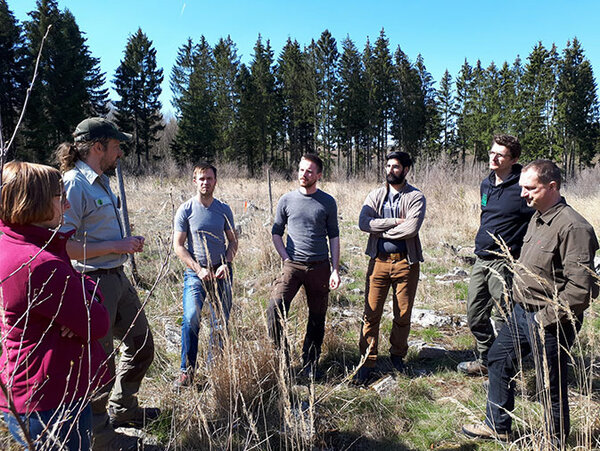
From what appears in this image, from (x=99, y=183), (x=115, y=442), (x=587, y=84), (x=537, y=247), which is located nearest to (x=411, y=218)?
(x=537, y=247)

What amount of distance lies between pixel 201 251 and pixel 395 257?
5.48 feet

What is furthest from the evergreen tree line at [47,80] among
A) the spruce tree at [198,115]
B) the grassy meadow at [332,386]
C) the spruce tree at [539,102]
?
the spruce tree at [539,102]

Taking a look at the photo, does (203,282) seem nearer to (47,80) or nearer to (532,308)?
(532,308)

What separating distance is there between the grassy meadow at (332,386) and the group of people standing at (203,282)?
0.15 m

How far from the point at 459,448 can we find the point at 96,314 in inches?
94.7

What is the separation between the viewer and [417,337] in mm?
4180

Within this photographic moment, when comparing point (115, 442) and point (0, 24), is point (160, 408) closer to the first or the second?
point (115, 442)

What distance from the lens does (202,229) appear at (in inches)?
124

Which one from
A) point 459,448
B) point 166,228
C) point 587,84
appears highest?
point 587,84

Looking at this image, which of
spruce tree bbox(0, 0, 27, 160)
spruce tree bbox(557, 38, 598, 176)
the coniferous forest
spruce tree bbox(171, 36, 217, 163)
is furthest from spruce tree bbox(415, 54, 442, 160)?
spruce tree bbox(0, 0, 27, 160)

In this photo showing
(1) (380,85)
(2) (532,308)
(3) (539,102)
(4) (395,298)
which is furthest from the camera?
(1) (380,85)

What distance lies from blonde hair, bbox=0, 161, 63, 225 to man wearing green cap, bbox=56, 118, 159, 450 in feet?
2.11

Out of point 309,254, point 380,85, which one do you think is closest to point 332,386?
point 309,254

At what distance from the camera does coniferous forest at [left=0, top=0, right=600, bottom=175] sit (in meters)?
31.1
